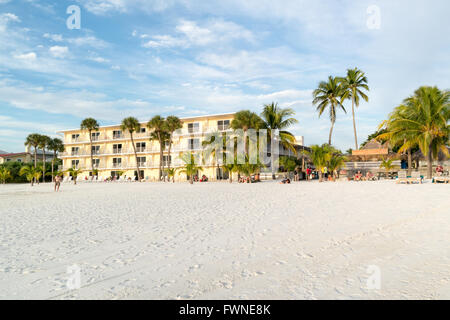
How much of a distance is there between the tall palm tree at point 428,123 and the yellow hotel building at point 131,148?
2143 centimetres

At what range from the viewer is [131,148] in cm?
4869

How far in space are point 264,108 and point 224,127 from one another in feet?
31.0

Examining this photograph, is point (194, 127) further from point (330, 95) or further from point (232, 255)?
point (232, 255)

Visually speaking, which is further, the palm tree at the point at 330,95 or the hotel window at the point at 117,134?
the hotel window at the point at 117,134

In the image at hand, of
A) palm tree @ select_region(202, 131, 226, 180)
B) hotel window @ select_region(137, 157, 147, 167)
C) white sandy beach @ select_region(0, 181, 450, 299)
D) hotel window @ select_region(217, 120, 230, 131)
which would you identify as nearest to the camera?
white sandy beach @ select_region(0, 181, 450, 299)

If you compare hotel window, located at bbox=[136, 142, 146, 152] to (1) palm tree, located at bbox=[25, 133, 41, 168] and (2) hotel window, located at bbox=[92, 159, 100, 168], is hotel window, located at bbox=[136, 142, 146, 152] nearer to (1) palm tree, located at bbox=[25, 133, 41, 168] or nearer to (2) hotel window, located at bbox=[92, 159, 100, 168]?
(2) hotel window, located at bbox=[92, 159, 100, 168]

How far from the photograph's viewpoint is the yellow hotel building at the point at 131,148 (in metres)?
42.2

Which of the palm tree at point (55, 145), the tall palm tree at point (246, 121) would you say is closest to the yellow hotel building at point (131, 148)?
the palm tree at point (55, 145)

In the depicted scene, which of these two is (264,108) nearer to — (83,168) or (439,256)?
(439,256)

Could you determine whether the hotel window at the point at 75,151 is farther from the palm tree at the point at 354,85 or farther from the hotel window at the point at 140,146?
the palm tree at the point at 354,85

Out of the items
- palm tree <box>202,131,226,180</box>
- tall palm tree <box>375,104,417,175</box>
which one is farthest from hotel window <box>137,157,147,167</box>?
tall palm tree <box>375,104,417,175</box>

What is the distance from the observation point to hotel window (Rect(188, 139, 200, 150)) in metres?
42.9

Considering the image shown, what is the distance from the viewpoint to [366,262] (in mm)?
4449
